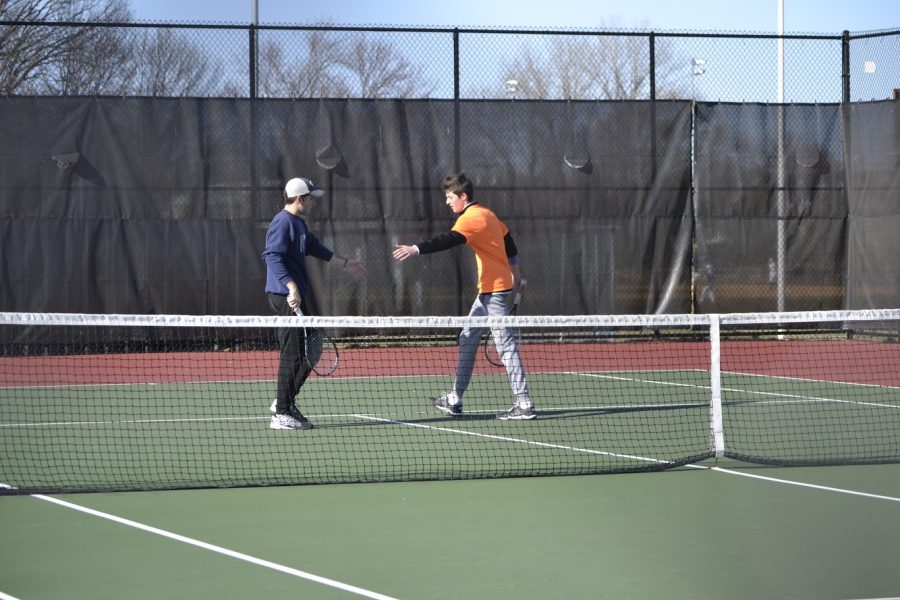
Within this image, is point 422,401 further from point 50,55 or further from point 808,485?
point 50,55

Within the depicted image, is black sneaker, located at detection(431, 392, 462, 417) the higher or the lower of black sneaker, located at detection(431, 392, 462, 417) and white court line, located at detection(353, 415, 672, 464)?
the higher

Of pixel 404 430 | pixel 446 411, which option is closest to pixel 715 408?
pixel 404 430

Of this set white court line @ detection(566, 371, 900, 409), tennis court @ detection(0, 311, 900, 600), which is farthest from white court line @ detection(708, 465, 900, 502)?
white court line @ detection(566, 371, 900, 409)

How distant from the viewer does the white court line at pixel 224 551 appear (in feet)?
14.4

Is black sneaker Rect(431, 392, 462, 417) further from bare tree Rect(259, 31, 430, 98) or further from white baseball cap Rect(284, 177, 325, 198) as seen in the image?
bare tree Rect(259, 31, 430, 98)

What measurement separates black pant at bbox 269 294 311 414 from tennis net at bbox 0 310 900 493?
0.25 m

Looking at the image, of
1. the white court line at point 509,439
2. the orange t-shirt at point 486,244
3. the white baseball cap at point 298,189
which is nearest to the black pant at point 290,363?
the white baseball cap at point 298,189

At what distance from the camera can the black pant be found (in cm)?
823

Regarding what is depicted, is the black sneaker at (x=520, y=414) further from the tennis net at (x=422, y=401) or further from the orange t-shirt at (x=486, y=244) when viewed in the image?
the orange t-shirt at (x=486, y=244)

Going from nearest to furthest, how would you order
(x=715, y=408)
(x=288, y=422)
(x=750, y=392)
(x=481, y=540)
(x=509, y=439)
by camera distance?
(x=481, y=540) < (x=715, y=408) < (x=509, y=439) < (x=288, y=422) < (x=750, y=392)

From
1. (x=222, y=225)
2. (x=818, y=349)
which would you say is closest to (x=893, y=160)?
(x=818, y=349)

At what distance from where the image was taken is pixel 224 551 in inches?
193

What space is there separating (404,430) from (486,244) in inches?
54.8

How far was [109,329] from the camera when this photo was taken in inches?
547
